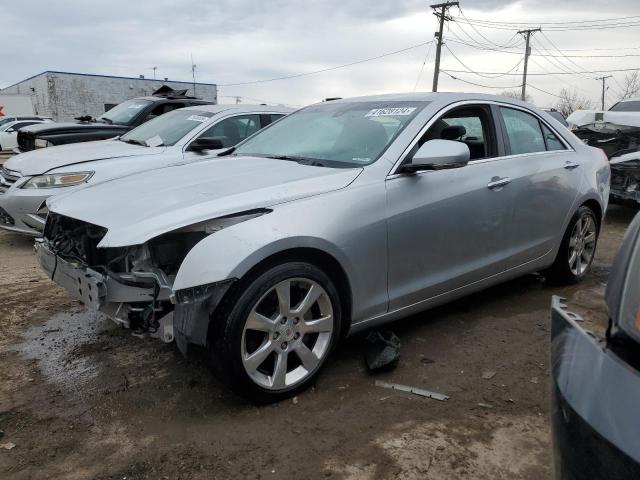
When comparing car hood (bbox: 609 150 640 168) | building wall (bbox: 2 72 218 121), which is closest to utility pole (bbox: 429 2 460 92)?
building wall (bbox: 2 72 218 121)

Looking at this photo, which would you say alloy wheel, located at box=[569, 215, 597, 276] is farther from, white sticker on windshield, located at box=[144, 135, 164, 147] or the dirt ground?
white sticker on windshield, located at box=[144, 135, 164, 147]


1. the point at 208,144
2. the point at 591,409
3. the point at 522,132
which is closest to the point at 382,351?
the point at 591,409

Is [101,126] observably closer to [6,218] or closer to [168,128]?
[168,128]

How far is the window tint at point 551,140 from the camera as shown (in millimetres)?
4382

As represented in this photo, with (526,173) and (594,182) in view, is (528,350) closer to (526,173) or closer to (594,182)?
(526,173)

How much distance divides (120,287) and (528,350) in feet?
8.43

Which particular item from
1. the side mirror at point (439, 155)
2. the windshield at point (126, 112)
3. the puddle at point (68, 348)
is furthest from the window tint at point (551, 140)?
the windshield at point (126, 112)

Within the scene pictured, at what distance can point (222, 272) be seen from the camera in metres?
2.48

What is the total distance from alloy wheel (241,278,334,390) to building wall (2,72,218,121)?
3558 cm

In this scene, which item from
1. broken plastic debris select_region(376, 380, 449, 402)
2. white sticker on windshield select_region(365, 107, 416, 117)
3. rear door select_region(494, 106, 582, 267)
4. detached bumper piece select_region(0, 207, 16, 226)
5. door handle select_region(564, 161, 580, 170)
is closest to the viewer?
broken plastic debris select_region(376, 380, 449, 402)

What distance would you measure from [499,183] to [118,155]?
Result: 13.7 ft

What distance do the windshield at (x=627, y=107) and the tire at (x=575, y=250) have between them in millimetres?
6717

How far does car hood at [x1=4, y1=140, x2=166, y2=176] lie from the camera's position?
578cm

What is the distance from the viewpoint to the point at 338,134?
3.65 metres
